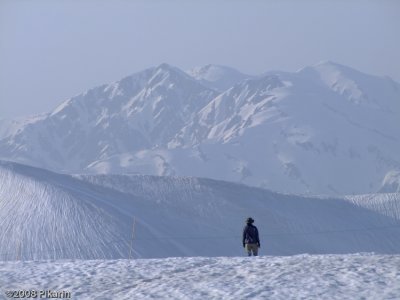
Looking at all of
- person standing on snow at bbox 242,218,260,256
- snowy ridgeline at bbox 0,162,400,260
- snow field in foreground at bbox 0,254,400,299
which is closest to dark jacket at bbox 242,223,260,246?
person standing on snow at bbox 242,218,260,256

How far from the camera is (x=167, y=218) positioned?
9806cm

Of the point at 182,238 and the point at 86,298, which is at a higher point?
the point at 182,238

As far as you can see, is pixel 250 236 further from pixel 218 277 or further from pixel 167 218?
pixel 167 218

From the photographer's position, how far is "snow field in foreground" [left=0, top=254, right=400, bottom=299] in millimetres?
23688

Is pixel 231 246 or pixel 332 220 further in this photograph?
pixel 332 220

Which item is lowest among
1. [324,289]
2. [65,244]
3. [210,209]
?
[324,289]

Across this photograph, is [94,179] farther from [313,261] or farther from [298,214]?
[313,261]

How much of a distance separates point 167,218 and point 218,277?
73.0 metres

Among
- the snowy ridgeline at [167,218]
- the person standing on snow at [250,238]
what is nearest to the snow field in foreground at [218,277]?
the person standing on snow at [250,238]

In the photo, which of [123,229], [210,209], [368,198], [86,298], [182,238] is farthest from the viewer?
[368,198]

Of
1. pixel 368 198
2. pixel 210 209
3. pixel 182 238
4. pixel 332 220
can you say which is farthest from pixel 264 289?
pixel 368 198

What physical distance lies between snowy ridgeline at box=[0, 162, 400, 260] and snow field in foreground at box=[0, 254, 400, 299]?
3355 centimetres

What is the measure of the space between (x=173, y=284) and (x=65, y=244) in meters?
50.3

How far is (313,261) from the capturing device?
1057 inches
